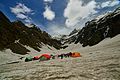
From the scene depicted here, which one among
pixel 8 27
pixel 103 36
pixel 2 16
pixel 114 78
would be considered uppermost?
pixel 2 16

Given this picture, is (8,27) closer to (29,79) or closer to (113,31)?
(113,31)

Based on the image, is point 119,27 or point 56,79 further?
point 119,27

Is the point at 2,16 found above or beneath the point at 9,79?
above

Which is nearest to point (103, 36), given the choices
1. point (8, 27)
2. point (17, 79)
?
point (8, 27)

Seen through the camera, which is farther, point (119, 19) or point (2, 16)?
point (119, 19)

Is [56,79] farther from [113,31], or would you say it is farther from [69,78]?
[113,31]

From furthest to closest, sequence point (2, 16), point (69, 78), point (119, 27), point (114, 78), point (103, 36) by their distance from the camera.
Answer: point (103, 36), point (119, 27), point (2, 16), point (69, 78), point (114, 78)

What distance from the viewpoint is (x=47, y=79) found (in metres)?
16.3

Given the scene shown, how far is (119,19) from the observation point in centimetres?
11588

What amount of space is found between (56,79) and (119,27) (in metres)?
105

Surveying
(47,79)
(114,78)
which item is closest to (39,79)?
(47,79)

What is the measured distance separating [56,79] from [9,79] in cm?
528

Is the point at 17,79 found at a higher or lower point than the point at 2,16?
lower

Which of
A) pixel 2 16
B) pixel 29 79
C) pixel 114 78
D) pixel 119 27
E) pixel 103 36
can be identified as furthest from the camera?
pixel 103 36
